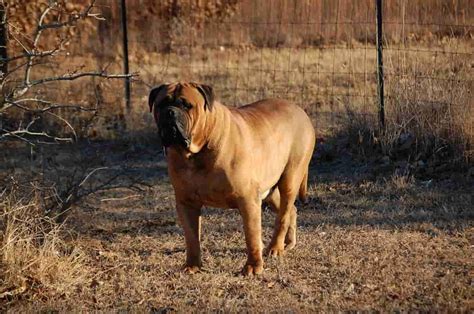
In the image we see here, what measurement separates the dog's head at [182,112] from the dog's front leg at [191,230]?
597mm

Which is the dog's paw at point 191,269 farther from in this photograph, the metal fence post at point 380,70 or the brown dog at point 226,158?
the metal fence post at point 380,70

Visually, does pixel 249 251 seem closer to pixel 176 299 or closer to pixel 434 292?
pixel 176 299

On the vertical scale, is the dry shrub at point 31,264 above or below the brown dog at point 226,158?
below

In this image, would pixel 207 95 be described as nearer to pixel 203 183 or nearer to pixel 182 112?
pixel 182 112

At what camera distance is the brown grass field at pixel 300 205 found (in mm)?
5703

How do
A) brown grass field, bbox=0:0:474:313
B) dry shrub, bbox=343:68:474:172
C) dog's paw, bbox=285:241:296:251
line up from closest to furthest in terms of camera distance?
brown grass field, bbox=0:0:474:313 < dog's paw, bbox=285:241:296:251 < dry shrub, bbox=343:68:474:172

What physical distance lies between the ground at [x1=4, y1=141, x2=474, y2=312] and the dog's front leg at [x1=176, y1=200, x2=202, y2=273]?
10 cm

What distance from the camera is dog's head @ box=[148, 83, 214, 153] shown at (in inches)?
214

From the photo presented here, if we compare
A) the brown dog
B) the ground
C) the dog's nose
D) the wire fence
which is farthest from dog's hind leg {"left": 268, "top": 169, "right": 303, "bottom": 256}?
the wire fence

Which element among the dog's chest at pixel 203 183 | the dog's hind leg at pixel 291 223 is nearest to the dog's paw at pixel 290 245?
the dog's hind leg at pixel 291 223

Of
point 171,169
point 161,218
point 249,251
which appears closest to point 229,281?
point 249,251

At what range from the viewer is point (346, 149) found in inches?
389

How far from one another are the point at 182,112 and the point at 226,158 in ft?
1.75

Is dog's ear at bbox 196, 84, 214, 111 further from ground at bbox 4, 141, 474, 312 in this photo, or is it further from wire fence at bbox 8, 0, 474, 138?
wire fence at bbox 8, 0, 474, 138
